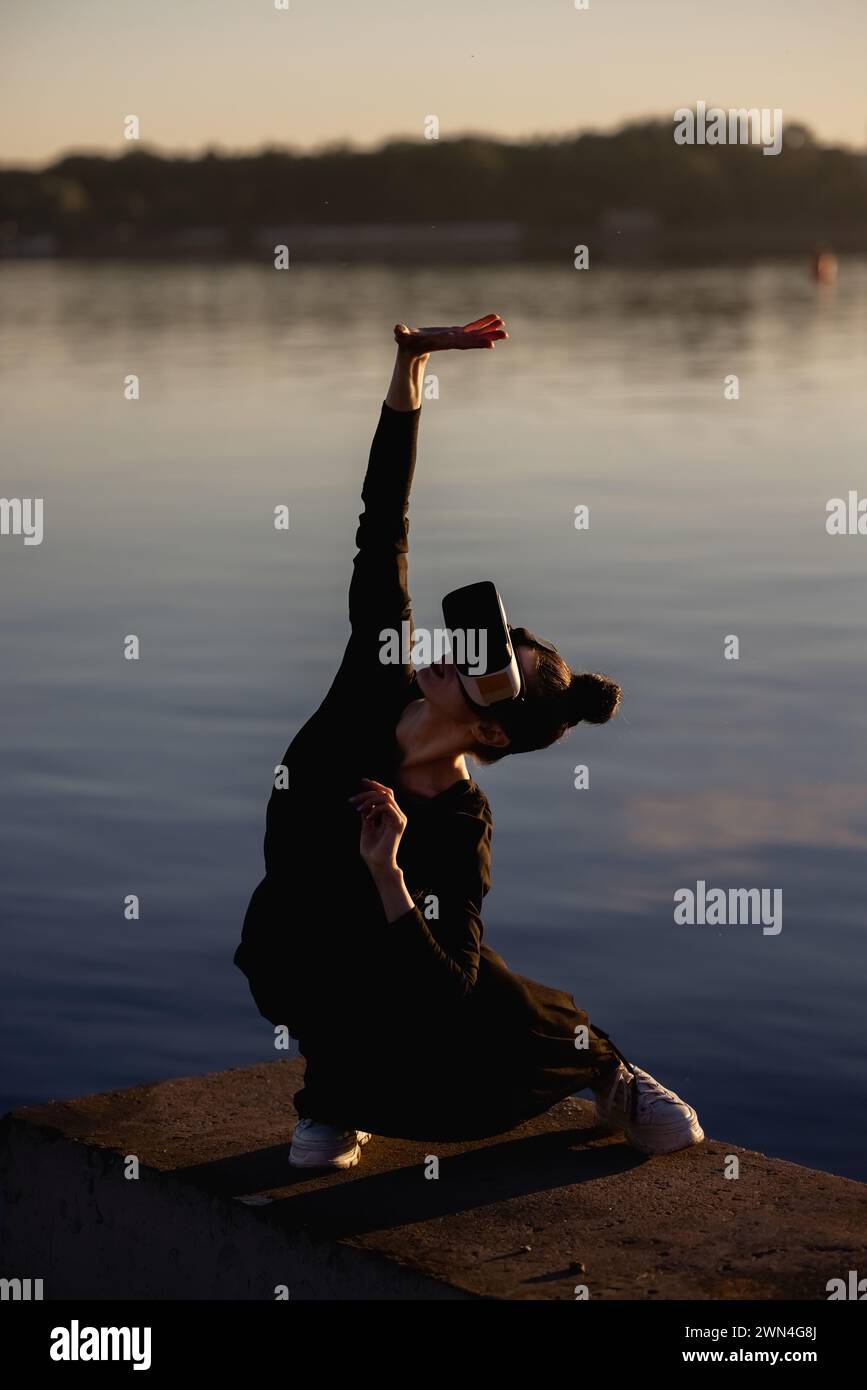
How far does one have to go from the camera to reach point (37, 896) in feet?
29.9

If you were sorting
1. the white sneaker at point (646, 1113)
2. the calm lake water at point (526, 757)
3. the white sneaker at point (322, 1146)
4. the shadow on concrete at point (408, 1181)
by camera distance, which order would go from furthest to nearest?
the calm lake water at point (526, 757) < the white sneaker at point (646, 1113) < the white sneaker at point (322, 1146) < the shadow on concrete at point (408, 1181)

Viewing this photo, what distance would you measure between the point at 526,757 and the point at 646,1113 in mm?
6092

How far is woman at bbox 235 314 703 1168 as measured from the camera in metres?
→ 4.80

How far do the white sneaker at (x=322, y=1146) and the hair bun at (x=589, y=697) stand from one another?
3.40 ft

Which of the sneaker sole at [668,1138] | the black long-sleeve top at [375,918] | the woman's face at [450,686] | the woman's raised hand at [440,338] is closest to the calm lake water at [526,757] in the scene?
the sneaker sole at [668,1138]

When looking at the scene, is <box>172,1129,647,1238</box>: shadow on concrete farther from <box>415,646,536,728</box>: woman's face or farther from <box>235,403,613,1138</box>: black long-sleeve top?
<box>415,646,536,728</box>: woman's face

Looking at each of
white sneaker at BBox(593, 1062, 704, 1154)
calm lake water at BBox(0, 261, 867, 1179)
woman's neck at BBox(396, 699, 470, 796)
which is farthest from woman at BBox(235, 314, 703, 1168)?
calm lake water at BBox(0, 261, 867, 1179)

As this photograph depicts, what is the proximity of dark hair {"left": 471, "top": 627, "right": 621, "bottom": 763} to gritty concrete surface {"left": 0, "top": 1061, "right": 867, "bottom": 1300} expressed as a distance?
961mm

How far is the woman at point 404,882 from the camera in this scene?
15.8ft

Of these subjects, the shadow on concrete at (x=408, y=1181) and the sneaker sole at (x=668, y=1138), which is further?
the sneaker sole at (x=668, y=1138)

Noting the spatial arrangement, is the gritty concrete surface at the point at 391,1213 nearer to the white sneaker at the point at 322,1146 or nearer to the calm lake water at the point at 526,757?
the white sneaker at the point at 322,1146

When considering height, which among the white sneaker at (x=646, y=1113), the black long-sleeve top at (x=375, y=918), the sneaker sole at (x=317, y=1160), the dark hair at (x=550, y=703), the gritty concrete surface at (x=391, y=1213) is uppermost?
the dark hair at (x=550, y=703)

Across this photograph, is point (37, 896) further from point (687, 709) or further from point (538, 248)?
point (538, 248)
